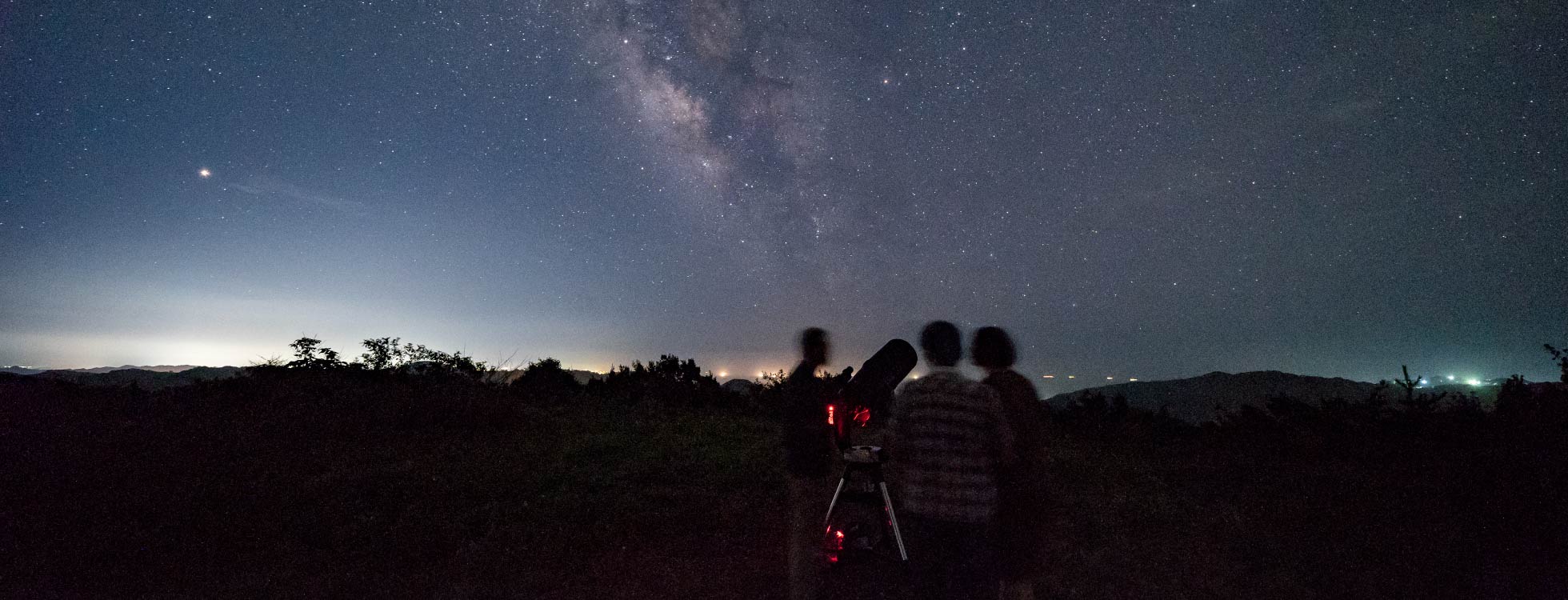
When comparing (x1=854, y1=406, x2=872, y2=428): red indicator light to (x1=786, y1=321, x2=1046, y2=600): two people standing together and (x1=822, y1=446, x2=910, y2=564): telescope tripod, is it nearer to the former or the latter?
(x1=822, y1=446, x2=910, y2=564): telescope tripod

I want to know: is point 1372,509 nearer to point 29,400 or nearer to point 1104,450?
point 1104,450

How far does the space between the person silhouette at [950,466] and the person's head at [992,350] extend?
686mm

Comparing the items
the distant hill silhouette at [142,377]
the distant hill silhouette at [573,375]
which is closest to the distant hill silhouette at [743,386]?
the distant hill silhouette at [573,375]

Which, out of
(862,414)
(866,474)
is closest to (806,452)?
(862,414)

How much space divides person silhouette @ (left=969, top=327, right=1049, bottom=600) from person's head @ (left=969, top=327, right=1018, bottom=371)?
0.4 inches

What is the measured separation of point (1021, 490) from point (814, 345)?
153 centimetres

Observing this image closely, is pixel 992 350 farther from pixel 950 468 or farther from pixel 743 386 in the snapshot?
pixel 743 386

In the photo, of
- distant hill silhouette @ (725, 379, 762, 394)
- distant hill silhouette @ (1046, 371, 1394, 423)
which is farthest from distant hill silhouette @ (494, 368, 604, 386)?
distant hill silhouette @ (1046, 371, 1394, 423)

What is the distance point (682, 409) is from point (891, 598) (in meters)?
15.3

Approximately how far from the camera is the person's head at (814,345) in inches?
173

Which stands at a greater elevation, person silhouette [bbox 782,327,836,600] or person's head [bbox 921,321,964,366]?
person's head [bbox 921,321,964,366]

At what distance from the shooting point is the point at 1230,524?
7730 millimetres

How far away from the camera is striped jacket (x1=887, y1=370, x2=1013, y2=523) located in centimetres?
336

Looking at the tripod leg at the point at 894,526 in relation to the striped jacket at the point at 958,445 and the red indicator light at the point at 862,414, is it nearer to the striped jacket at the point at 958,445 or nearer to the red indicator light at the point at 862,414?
the red indicator light at the point at 862,414
